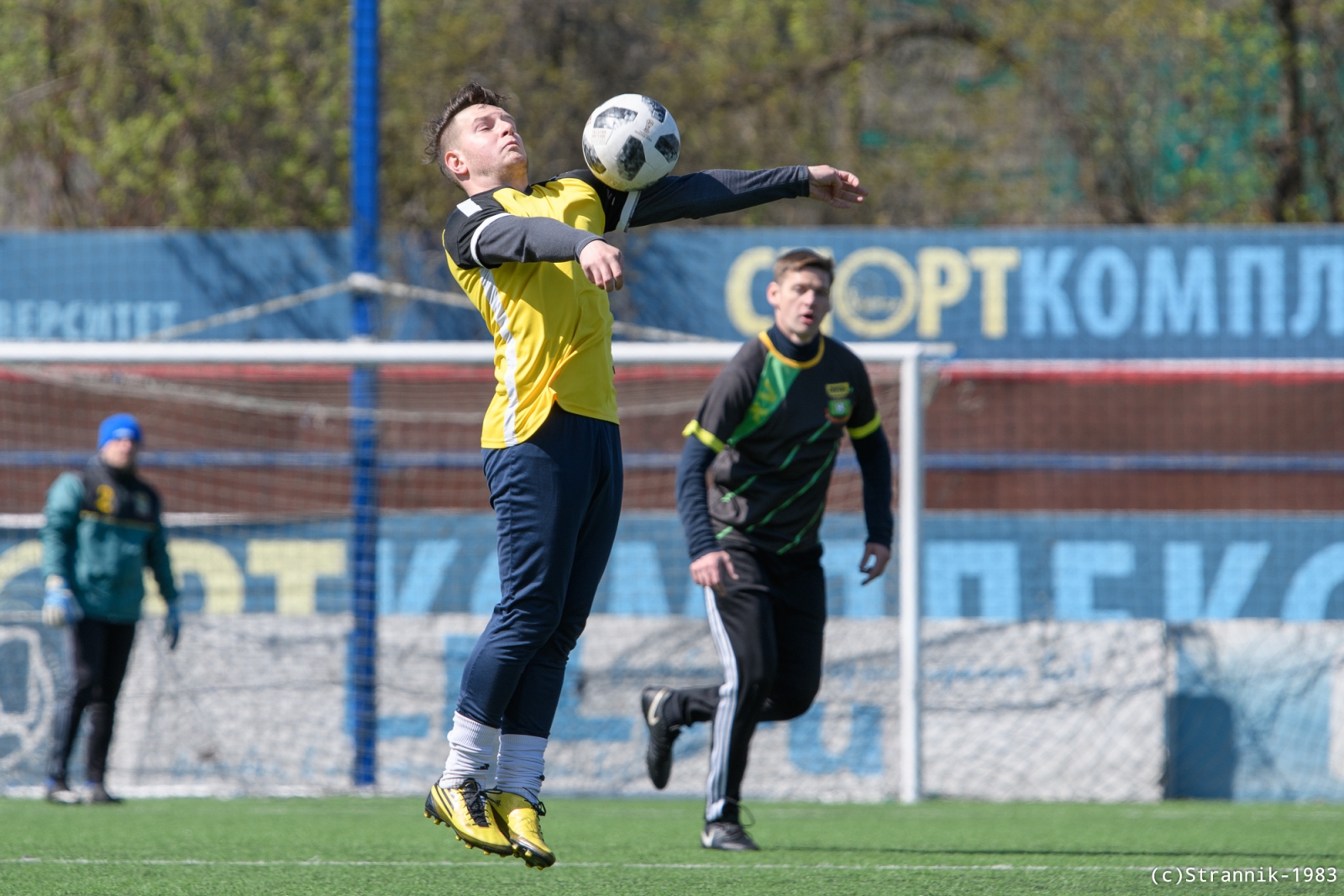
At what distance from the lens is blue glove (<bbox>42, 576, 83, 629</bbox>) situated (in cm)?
718

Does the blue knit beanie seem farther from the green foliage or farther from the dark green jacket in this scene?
the green foliage

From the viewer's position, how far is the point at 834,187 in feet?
13.1

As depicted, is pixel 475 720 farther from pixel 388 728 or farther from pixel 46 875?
pixel 388 728

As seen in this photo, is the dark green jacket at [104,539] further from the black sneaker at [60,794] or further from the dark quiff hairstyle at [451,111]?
the dark quiff hairstyle at [451,111]

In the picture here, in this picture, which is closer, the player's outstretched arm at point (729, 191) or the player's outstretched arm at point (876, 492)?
the player's outstretched arm at point (729, 191)

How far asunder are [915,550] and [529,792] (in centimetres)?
427

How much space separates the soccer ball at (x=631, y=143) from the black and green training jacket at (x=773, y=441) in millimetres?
1525

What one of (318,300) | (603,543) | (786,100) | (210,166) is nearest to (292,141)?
(210,166)

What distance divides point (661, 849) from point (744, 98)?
1072 centimetres

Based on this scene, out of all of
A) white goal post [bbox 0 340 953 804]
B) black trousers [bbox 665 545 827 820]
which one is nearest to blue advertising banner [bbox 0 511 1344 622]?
white goal post [bbox 0 340 953 804]

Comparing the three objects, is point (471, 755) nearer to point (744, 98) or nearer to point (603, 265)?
point (603, 265)

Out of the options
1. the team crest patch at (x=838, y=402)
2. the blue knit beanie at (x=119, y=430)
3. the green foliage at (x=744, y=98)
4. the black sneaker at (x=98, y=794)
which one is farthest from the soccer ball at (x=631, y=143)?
the green foliage at (x=744, y=98)

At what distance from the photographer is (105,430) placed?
7.59 m

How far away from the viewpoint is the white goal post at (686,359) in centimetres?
763
